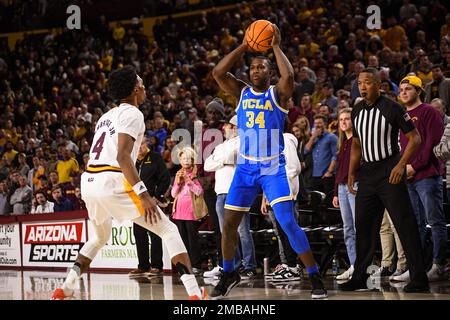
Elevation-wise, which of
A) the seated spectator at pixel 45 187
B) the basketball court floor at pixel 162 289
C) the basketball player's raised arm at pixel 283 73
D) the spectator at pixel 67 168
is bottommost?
the basketball court floor at pixel 162 289

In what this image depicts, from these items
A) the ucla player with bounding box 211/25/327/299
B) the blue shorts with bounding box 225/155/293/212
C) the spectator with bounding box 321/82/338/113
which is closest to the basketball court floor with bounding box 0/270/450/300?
the ucla player with bounding box 211/25/327/299

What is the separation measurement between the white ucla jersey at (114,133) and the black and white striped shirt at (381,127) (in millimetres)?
2478

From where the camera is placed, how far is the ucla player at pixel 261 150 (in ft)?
23.5

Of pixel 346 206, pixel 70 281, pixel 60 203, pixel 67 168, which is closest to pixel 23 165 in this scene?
pixel 67 168

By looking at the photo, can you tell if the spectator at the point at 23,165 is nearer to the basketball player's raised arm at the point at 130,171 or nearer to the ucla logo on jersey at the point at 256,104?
the ucla logo on jersey at the point at 256,104

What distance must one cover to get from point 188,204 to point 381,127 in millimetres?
3842

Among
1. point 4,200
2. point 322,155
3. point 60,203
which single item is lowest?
point 60,203

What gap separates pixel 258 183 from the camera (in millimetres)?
7301

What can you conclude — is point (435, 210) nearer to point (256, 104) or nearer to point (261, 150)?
point (261, 150)

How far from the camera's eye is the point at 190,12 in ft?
79.7

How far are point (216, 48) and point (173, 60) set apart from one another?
5.92 feet

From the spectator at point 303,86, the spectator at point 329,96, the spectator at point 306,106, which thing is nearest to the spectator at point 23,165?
the spectator at point 303,86
